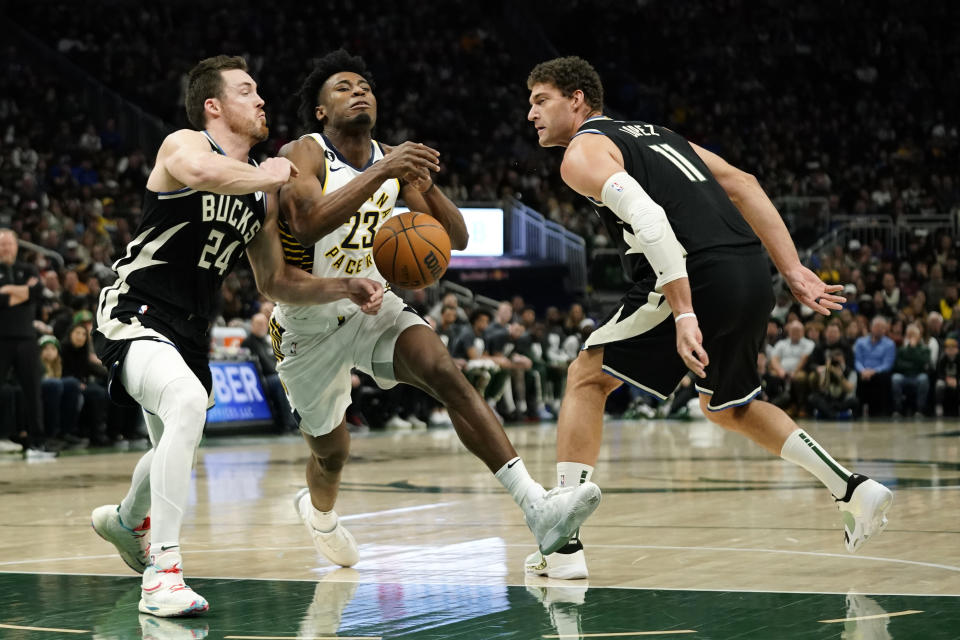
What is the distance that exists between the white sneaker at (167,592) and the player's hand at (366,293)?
1232 mm

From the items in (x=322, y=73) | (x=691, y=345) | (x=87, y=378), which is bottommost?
(x=87, y=378)

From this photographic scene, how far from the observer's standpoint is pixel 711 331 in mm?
5160

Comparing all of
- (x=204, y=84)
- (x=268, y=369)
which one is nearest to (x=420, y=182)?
(x=204, y=84)

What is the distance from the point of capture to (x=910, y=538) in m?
6.03

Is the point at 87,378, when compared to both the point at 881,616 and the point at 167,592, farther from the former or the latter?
the point at 881,616

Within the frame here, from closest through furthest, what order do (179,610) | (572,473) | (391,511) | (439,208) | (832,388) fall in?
1. (179,610)
2. (572,473)
3. (439,208)
4. (391,511)
5. (832,388)

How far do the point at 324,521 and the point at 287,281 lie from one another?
1.04 metres

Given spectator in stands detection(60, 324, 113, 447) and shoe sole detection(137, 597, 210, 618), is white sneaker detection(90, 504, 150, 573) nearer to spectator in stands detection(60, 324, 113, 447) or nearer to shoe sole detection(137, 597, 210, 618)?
shoe sole detection(137, 597, 210, 618)

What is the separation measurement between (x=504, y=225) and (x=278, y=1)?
355 inches

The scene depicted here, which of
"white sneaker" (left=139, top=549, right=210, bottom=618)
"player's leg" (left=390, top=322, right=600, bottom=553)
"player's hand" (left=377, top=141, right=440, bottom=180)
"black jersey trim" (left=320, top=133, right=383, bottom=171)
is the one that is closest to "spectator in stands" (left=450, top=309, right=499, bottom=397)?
"black jersey trim" (left=320, top=133, right=383, bottom=171)

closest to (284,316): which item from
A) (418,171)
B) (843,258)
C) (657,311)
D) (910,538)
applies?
(418,171)

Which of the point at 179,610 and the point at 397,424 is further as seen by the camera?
the point at 397,424

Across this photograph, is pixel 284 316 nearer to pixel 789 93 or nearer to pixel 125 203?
pixel 125 203

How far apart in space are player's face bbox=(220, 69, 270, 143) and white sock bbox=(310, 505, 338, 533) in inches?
63.4
